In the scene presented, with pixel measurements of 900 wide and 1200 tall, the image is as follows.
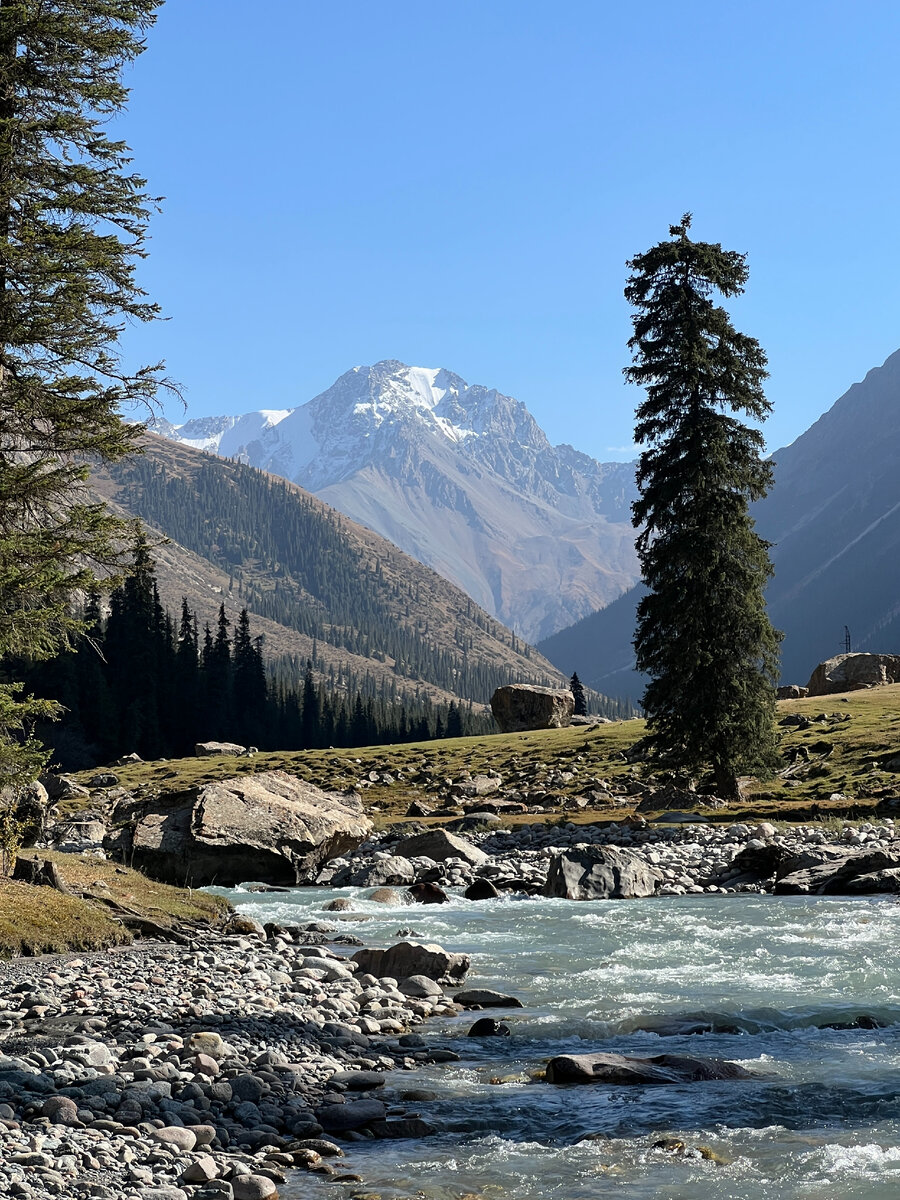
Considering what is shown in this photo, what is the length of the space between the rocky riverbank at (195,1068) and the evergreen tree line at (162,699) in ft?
258

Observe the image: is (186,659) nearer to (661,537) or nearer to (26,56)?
(661,537)

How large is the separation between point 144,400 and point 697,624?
866 inches

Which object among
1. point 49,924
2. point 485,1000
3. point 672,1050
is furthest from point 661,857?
point 49,924

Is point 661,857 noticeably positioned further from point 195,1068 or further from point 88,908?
point 195,1068

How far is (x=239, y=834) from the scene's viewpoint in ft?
88.0

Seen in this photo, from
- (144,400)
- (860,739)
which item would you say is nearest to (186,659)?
(860,739)

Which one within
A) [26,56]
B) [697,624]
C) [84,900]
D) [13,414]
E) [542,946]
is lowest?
[542,946]

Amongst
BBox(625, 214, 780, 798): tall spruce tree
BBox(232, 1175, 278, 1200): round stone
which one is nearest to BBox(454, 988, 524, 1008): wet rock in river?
BBox(232, 1175, 278, 1200): round stone

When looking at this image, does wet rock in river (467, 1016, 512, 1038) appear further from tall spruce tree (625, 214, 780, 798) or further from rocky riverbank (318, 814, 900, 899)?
tall spruce tree (625, 214, 780, 798)

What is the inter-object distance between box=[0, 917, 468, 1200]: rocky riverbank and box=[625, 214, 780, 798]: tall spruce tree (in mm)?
21261

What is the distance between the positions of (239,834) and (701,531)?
1883 cm

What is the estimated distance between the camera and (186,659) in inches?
4806

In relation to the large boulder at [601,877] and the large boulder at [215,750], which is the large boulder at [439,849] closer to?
the large boulder at [601,877]

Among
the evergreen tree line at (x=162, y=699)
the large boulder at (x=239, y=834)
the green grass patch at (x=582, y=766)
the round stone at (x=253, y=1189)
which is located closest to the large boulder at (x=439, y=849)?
the large boulder at (x=239, y=834)
